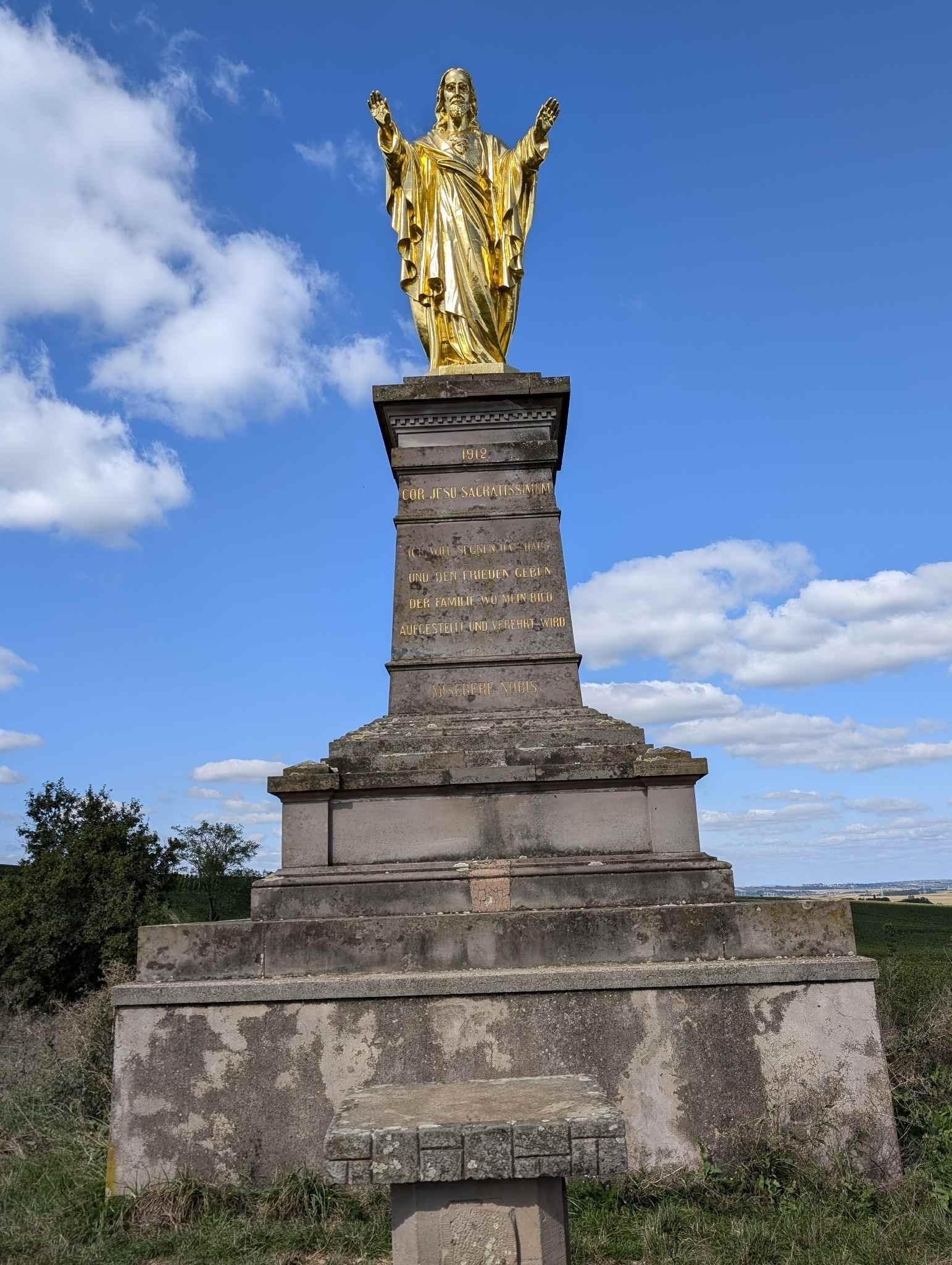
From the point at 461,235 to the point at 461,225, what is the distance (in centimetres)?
10


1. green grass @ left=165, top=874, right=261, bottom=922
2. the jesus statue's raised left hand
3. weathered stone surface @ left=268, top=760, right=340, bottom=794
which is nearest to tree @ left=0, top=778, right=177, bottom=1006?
green grass @ left=165, top=874, right=261, bottom=922

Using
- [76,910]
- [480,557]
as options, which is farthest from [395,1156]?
[76,910]

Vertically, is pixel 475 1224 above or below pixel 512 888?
below

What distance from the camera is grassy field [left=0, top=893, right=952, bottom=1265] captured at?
5102 millimetres

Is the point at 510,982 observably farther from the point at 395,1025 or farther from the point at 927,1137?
the point at 927,1137

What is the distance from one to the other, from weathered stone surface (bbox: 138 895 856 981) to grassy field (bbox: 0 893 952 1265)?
4.10ft

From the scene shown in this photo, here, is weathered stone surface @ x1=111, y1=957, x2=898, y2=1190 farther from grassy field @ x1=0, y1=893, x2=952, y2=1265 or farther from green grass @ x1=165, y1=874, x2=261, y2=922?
green grass @ x1=165, y1=874, x2=261, y2=922

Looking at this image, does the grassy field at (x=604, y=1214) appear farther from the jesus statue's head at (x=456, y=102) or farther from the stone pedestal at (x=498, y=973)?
the jesus statue's head at (x=456, y=102)

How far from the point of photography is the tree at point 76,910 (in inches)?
747

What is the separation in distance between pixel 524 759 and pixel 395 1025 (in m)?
2.22

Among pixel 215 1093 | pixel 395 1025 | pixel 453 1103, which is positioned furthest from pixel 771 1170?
pixel 215 1093

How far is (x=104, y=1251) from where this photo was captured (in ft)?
17.6

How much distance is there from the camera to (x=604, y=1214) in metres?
5.50

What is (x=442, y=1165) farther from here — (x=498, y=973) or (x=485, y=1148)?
(x=498, y=973)
